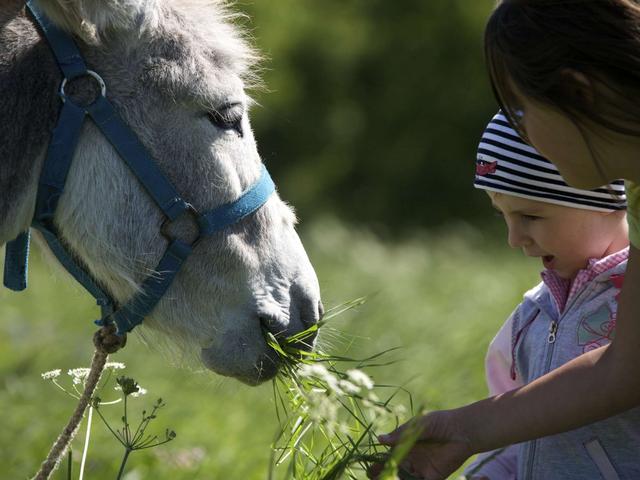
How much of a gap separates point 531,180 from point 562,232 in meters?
0.17

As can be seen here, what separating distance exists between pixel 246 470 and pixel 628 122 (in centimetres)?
243

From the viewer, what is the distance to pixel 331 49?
15797 mm

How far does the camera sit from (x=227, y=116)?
2895mm

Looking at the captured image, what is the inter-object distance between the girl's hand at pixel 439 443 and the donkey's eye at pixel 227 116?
1021 millimetres

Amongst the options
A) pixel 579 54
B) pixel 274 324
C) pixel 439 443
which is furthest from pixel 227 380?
pixel 579 54

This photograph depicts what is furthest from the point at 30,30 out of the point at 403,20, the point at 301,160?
the point at 403,20

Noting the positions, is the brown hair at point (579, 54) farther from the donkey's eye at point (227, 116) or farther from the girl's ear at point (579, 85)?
the donkey's eye at point (227, 116)

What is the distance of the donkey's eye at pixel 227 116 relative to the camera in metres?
2.88

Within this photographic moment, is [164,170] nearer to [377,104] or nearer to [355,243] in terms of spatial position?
[355,243]

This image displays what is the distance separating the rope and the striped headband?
117cm

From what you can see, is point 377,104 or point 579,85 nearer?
point 579,85

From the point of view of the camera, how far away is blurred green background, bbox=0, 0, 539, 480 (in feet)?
15.1

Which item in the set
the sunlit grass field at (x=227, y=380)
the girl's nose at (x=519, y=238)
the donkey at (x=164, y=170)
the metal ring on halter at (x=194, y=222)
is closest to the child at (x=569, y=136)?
the sunlit grass field at (x=227, y=380)

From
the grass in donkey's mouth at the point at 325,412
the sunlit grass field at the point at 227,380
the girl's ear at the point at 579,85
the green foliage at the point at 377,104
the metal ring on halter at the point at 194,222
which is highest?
the girl's ear at the point at 579,85
